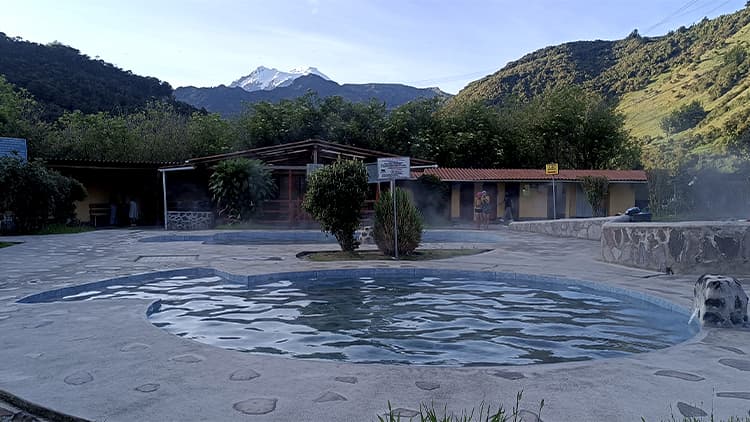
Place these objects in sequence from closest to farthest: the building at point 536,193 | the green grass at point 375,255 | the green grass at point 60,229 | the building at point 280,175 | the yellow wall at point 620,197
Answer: the green grass at point 375,255
the green grass at point 60,229
the building at point 280,175
the building at point 536,193
the yellow wall at point 620,197

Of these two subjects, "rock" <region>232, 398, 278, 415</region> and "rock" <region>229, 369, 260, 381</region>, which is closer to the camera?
"rock" <region>232, 398, 278, 415</region>

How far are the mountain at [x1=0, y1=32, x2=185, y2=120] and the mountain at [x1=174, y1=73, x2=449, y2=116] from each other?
16949mm

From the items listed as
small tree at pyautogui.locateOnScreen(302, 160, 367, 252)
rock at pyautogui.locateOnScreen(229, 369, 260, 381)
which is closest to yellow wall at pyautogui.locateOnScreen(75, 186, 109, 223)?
small tree at pyautogui.locateOnScreen(302, 160, 367, 252)

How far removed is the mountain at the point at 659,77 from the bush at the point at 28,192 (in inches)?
1200

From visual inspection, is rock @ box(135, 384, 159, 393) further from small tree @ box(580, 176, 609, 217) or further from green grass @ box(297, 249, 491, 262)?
small tree @ box(580, 176, 609, 217)

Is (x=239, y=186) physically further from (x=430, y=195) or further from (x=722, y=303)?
(x=722, y=303)

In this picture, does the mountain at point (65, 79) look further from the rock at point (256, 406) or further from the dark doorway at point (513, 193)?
the rock at point (256, 406)

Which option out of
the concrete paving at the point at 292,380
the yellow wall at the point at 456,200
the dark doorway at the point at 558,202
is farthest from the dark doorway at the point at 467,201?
the concrete paving at the point at 292,380

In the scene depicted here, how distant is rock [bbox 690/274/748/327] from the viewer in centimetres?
617

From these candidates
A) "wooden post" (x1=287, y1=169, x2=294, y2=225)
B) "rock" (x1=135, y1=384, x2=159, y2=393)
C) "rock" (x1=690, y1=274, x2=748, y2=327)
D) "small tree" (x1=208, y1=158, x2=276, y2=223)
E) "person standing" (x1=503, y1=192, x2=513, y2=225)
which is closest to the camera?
"rock" (x1=135, y1=384, x2=159, y2=393)


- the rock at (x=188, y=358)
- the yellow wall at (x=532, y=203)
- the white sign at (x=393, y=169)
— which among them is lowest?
the rock at (x=188, y=358)

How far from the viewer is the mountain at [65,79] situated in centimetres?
3809

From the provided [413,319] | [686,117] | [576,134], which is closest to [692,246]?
[413,319]

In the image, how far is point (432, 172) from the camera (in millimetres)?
27922
